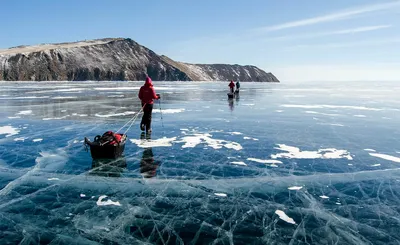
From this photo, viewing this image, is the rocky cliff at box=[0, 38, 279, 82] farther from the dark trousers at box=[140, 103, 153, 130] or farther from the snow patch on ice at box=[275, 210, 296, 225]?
the snow patch on ice at box=[275, 210, 296, 225]

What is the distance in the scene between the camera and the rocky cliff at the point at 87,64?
5399 inches

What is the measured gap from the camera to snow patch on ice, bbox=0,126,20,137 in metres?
12.9

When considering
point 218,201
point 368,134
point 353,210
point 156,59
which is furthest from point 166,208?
point 156,59

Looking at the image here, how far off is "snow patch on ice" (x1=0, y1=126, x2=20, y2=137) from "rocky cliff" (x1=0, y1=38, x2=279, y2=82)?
13565 centimetres

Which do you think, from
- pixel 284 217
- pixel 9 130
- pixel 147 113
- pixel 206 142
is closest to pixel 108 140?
pixel 206 142

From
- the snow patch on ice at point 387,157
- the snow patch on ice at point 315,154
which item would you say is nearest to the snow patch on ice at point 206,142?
the snow patch on ice at point 315,154

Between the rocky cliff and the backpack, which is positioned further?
the rocky cliff

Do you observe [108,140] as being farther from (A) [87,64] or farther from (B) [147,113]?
(A) [87,64]

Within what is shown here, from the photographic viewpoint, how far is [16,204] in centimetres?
599

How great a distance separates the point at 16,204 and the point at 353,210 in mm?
6665

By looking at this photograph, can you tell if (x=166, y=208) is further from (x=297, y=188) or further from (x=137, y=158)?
(x=137, y=158)

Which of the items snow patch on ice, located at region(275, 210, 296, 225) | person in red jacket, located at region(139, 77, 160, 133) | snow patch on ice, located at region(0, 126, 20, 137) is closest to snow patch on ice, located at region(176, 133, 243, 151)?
person in red jacket, located at region(139, 77, 160, 133)

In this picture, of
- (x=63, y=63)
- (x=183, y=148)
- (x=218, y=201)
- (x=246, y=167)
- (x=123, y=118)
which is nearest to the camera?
(x=218, y=201)

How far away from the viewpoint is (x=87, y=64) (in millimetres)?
158125
